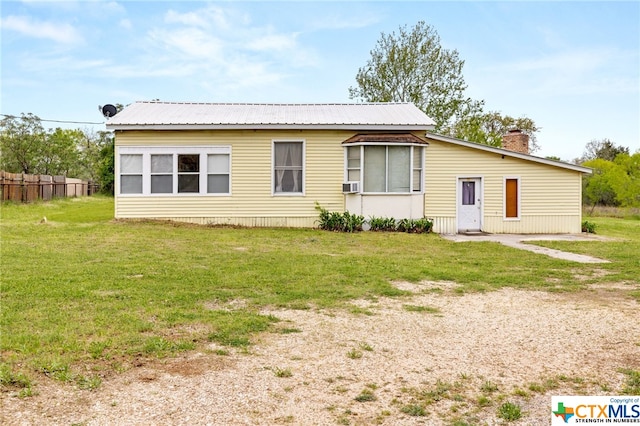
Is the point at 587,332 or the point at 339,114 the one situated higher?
the point at 339,114

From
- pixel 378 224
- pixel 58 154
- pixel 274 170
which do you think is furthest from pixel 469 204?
pixel 58 154

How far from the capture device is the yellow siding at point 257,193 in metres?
15.7

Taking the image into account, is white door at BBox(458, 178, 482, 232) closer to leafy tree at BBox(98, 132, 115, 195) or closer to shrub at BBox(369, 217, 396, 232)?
shrub at BBox(369, 217, 396, 232)

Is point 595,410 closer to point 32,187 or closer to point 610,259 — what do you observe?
point 610,259

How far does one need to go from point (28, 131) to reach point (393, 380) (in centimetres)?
A: 4393

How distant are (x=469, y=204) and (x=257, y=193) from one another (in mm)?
6970

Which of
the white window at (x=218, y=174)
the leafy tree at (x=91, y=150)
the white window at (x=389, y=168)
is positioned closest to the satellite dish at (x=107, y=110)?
the white window at (x=218, y=174)

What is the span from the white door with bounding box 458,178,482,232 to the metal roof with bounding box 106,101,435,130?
2.22 m

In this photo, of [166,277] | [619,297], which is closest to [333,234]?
[166,277]

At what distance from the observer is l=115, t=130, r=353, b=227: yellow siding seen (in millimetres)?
15734

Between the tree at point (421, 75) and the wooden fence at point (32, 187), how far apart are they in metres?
19.6

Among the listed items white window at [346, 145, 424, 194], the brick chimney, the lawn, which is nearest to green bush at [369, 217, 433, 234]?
white window at [346, 145, 424, 194]

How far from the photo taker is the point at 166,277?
22.7 ft

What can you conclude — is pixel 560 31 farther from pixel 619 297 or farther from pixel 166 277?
pixel 166 277
